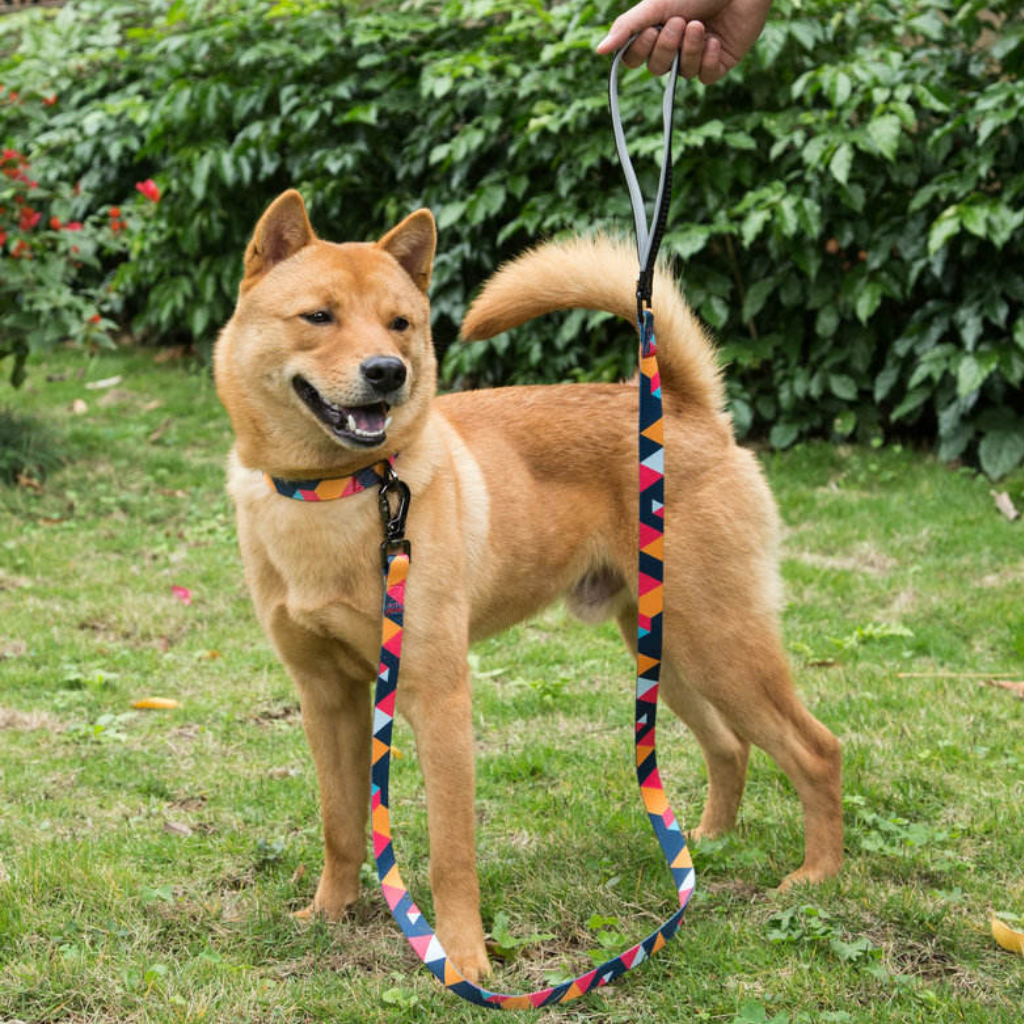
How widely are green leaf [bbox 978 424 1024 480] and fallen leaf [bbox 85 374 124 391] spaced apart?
6.07 m

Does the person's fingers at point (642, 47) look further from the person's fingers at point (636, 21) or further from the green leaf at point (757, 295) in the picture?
the green leaf at point (757, 295)

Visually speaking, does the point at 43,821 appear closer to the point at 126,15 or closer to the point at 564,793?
the point at 564,793

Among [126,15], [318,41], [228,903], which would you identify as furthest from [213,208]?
[228,903]

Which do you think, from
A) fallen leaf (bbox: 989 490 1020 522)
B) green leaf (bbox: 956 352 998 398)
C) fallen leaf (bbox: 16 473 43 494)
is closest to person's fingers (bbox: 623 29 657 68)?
green leaf (bbox: 956 352 998 398)

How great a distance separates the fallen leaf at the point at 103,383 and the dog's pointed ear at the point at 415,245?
6.34 m

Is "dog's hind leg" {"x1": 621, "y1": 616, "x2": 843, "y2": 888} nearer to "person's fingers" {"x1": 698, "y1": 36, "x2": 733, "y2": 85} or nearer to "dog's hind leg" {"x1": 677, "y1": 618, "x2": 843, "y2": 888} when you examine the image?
"dog's hind leg" {"x1": 677, "y1": 618, "x2": 843, "y2": 888}

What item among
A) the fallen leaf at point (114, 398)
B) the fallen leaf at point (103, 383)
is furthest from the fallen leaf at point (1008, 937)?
the fallen leaf at point (103, 383)

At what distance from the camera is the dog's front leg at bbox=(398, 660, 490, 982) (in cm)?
262

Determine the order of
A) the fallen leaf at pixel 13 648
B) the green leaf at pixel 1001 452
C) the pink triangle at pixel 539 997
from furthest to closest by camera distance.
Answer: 1. the green leaf at pixel 1001 452
2. the fallen leaf at pixel 13 648
3. the pink triangle at pixel 539 997

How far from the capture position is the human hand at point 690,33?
2.70 m

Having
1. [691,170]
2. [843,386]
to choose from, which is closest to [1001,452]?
[843,386]

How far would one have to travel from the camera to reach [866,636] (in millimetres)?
4582

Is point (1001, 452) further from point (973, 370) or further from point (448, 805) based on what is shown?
point (448, 805)

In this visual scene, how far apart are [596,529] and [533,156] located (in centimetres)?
425
